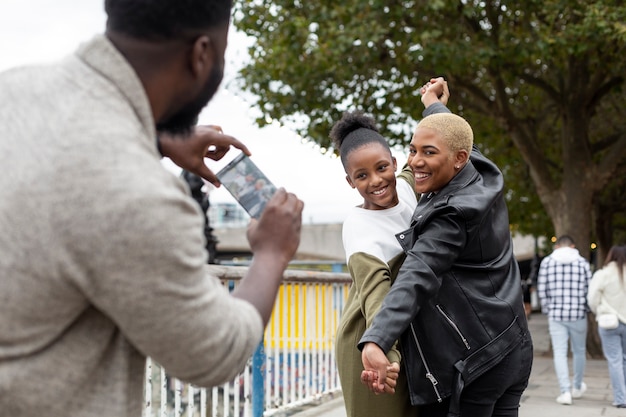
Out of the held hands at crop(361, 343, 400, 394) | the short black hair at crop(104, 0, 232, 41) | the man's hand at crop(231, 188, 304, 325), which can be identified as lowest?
the held hands at crop(361, 343, 400, 394)

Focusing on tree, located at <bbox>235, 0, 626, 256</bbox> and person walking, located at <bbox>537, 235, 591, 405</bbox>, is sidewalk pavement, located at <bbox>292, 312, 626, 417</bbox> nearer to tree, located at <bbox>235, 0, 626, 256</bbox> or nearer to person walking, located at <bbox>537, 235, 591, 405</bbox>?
person walking, located at <bbox>537, 235, 591, 405</bbox>

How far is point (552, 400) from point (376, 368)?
7.72 meters

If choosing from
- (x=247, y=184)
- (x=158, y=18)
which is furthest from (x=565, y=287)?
(x=158, y=18)

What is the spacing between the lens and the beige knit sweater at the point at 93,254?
1312 mm

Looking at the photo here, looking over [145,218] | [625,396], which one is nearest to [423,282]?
[145,218]

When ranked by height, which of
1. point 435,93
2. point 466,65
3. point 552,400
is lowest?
point 552,400

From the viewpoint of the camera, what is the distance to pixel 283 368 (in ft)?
25.4

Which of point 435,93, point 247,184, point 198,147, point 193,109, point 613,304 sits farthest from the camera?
point 613,304

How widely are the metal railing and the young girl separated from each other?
1.94m

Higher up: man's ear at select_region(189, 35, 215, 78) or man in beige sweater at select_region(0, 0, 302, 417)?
man's ear at select_region(189, 35, 215, 78)

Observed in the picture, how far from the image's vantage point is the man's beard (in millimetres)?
1598

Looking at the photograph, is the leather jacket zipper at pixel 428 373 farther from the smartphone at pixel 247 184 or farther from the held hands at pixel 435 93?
the smartphone at pixel 247 184

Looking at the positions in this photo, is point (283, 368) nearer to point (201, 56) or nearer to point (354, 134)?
Answer: point (354, 134)

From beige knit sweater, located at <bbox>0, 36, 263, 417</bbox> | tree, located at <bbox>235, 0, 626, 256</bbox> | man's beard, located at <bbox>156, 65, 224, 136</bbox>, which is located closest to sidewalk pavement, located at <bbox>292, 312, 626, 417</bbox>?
tree, located at <bbox>235, 0, 626, 256</bbox>
